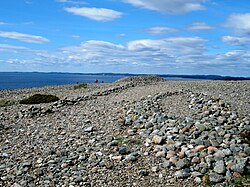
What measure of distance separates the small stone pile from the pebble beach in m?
0.03

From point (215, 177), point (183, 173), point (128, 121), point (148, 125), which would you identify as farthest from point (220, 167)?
point (128, 121)

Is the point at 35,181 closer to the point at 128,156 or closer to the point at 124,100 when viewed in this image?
the point at 128,156

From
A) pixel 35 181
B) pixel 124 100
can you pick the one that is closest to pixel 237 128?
pixel 35 181

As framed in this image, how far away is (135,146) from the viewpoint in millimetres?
10609

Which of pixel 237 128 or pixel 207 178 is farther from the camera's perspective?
pixel 237 128

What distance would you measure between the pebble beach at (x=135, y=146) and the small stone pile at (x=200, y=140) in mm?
26

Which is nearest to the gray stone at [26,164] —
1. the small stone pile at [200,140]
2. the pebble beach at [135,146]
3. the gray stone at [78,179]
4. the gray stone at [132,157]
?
the pebble beach at [135,146]

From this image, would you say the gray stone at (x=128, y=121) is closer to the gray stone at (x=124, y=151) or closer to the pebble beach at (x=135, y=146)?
the pebble beach at (x=135, y=146)

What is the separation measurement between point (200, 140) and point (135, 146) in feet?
6.78

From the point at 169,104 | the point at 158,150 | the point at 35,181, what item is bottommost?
the point at 35,181

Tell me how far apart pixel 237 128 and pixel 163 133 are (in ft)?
8.13

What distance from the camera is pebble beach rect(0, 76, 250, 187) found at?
8.60 metres

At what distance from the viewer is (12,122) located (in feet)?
51.8

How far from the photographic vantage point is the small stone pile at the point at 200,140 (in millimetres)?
8570
